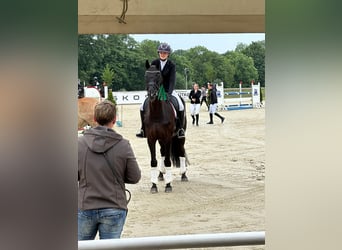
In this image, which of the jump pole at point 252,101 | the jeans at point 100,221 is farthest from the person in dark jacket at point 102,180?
the jump pole at point 252,101

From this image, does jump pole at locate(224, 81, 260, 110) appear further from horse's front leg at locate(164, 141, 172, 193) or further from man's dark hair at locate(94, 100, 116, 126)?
man's dark hair at locate(94, 100, 116, 126)

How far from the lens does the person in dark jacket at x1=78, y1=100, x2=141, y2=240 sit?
2.19m

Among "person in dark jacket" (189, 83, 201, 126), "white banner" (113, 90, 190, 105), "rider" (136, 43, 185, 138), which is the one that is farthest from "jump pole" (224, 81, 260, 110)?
"rider" (136, 43, 185, 138)

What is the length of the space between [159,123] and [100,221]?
3.72m

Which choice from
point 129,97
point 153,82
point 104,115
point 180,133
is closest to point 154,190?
point 180,133

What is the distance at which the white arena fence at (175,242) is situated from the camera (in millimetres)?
1207

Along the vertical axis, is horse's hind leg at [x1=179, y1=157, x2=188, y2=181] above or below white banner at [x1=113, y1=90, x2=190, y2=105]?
below

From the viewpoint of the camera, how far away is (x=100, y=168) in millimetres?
2193

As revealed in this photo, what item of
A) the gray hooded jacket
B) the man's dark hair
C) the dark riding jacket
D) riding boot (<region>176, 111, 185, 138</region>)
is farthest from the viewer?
riding boot (<region>176, 111, 185, 138</region>)

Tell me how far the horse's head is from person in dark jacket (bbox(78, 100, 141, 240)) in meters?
3.26

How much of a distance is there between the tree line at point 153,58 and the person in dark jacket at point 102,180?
17090 mm

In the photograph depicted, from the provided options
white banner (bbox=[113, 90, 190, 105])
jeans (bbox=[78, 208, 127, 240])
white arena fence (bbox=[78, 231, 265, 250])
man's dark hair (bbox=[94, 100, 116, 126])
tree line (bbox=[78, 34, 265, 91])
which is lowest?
jeans (bbox=[78, 208, 127, 240])

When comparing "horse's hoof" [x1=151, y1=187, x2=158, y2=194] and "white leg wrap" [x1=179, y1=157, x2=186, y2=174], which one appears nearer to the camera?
"horse's hoof" [x1=151, y1=187, x2=158, y2=194]
